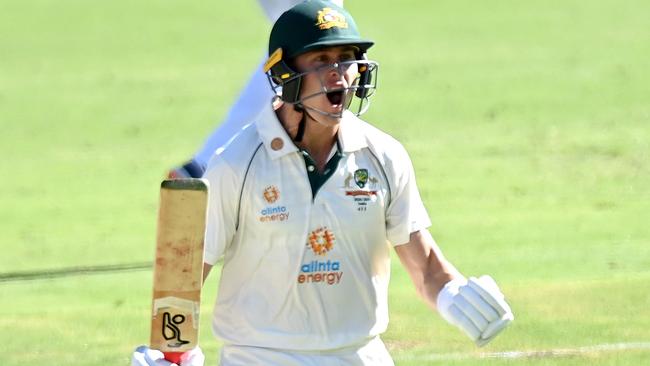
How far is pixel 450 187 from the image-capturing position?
1192 cm

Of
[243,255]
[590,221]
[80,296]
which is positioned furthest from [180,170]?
[590,221]

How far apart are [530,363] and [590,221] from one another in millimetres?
3493

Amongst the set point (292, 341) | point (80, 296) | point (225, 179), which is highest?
point (225, 179)

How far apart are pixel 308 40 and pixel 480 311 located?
38.6 inches

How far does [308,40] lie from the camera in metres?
4.90

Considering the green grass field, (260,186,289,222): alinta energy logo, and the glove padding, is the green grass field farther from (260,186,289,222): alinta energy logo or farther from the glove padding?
the glove padding

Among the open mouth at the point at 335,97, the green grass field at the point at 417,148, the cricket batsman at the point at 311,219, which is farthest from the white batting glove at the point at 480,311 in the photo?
the green grass field at the point at 417,148

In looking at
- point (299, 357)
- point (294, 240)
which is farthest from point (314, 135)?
point (299, 357)

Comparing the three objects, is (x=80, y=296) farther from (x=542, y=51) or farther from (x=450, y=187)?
(x=542, y=51)

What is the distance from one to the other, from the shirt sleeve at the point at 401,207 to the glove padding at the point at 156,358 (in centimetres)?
78

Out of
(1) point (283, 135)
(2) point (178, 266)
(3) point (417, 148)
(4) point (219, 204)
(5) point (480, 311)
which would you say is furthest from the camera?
(3) point (417, 148)

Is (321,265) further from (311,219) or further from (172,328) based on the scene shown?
(172,328)

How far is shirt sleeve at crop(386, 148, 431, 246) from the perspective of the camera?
5020mm

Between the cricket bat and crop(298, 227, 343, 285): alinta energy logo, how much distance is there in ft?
1.33
